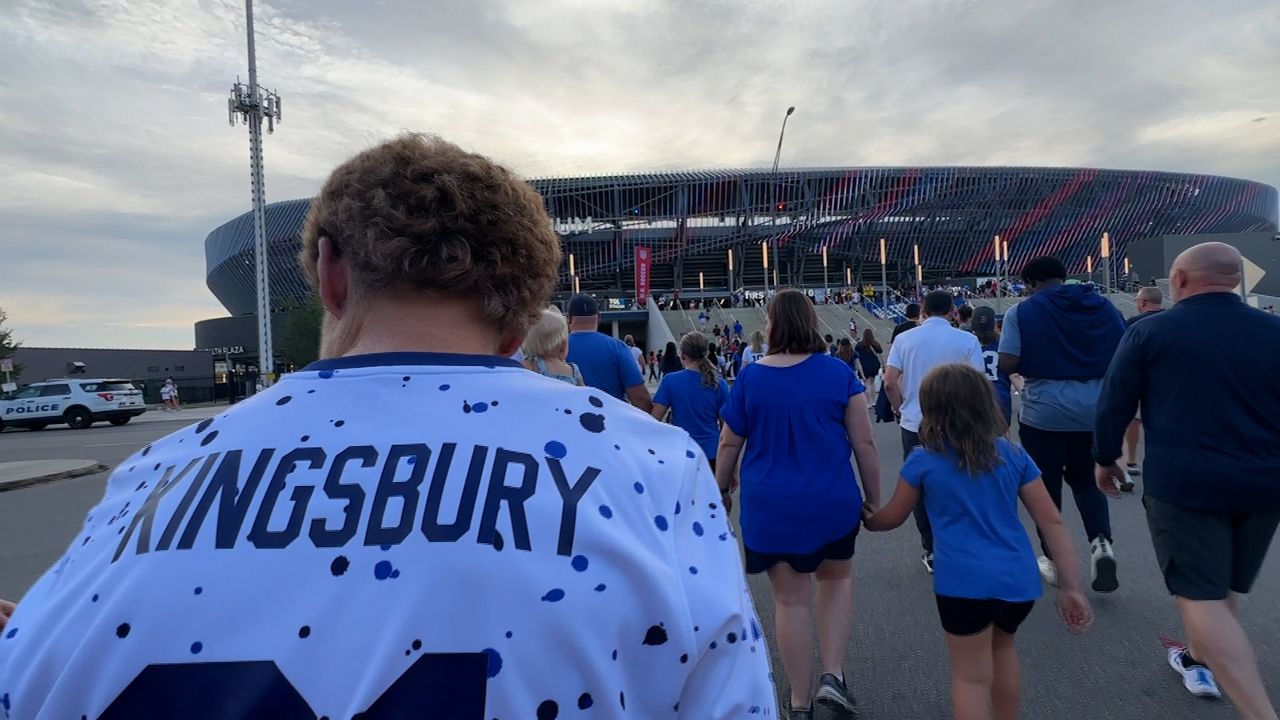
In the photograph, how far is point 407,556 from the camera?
90 cm

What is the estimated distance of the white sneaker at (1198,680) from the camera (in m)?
3.29

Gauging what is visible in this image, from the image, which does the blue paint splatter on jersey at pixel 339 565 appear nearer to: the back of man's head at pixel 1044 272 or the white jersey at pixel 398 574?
the white jersey at pixel 398 574

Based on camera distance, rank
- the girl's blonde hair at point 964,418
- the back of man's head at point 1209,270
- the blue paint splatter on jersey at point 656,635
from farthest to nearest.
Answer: the back of man's head at point 1209,270, the girl's blonde hair at point 964,418, the blue paint splatter on jersey at point 656,635

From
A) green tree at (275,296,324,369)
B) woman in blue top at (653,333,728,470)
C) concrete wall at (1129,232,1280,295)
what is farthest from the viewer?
concrete wall at (1129,232,1280,295)

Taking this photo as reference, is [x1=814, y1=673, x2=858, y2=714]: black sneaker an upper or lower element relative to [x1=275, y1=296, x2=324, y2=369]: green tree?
lower

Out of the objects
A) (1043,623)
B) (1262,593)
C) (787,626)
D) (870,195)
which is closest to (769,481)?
(787,626)

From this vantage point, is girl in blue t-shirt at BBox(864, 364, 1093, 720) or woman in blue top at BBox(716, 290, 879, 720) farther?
woman in blue top at BBox(716, 290, 879, 720)

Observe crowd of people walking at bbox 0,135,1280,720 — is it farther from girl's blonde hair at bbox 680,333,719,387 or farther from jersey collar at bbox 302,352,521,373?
girl's blonde hair at bbox 680,333,719,387

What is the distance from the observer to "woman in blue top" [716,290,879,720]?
3240 millimetres

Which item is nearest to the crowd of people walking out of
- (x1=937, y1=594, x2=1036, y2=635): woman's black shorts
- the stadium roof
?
(x1=937, y1=594, x2=1036, y2=635): woman's black shorts

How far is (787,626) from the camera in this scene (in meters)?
3.30

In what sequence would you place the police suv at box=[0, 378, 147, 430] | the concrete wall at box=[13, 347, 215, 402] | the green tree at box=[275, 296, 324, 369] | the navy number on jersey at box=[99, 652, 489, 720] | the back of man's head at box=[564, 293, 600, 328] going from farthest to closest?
the concrete wall at box=[13, 347, 215, 402] < the green tree at box=[275, 296, 324, 369] < the police suv at box=[0, 378, 147, 430] < the back of man's head at box=[564, 293, 600, 328] < the navy number on jersey at box=[99, 652, 489, 720]

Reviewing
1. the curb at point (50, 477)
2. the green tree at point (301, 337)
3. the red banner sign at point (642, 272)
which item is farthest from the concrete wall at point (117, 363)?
the curb at point (50, 477)

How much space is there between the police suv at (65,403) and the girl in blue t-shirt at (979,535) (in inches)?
1042
